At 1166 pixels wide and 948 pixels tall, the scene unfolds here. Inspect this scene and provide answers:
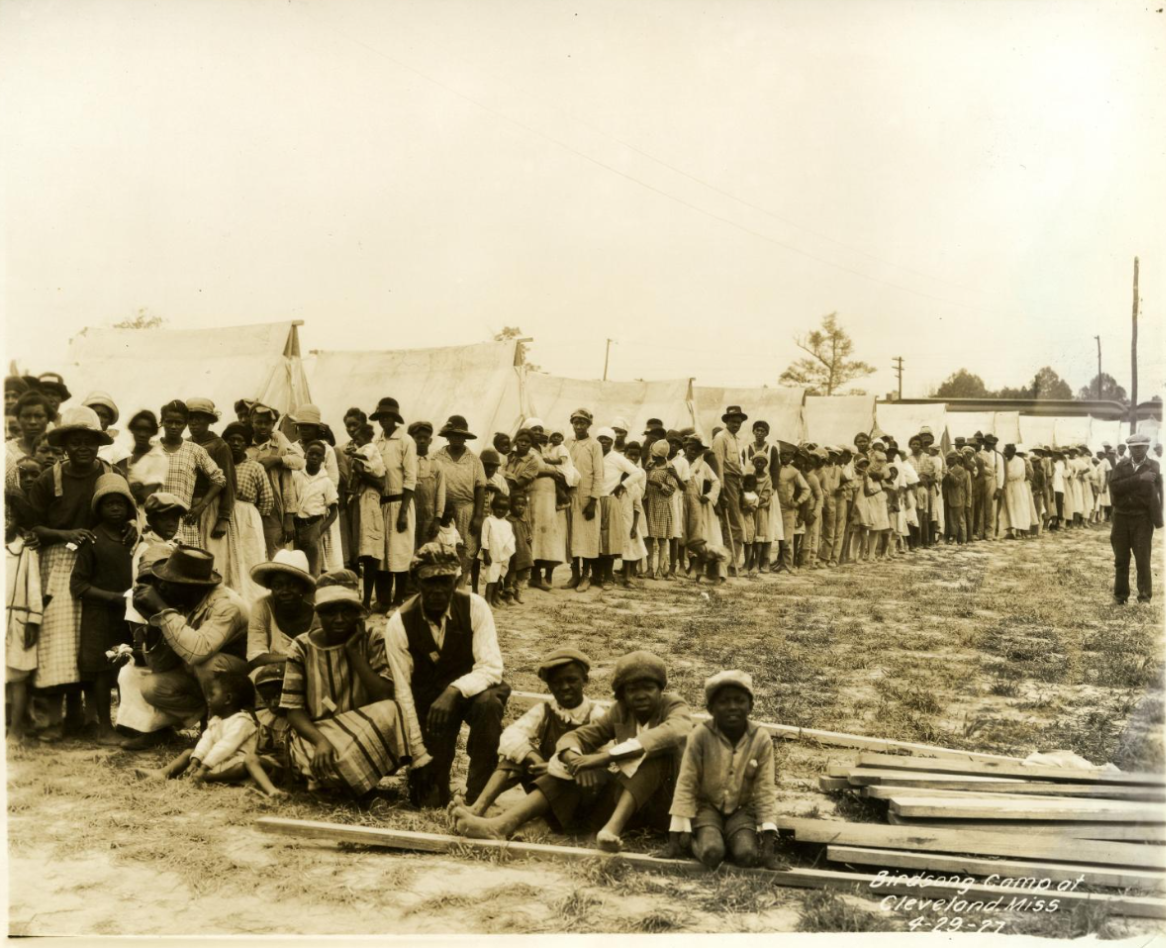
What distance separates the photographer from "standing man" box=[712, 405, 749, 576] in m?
10.2

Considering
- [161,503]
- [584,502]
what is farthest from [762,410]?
[161,503]

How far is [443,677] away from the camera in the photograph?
445 cm

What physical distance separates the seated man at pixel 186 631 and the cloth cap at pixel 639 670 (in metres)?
1.86

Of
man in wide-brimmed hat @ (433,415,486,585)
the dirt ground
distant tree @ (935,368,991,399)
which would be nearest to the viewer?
the dirt ground

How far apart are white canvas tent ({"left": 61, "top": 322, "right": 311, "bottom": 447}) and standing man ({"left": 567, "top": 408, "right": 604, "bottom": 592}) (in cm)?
242

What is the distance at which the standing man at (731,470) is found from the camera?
10195mm

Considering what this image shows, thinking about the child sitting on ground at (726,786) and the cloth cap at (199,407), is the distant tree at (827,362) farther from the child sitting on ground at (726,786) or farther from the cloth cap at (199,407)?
the cloth cap at (199,407)

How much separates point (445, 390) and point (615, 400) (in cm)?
478

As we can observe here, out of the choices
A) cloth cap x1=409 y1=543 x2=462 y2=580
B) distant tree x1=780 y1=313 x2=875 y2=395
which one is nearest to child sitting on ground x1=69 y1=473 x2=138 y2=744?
cloth cap x1=409 y1=543 x2=462 y2=580

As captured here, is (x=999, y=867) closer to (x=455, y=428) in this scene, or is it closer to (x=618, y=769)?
(x=618, y=769)

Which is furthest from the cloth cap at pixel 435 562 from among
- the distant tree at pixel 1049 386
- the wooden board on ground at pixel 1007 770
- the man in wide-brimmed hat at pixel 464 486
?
Result: the distant tree at pixel 1049 386

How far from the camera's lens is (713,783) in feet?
12.8

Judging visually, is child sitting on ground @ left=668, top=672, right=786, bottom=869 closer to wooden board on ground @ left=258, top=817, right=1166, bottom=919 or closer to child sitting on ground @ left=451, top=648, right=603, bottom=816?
wooden board on ground @ left=258, top=817, right=1166, bottom=919

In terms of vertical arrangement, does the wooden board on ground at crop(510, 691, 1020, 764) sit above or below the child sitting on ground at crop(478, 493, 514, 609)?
below
